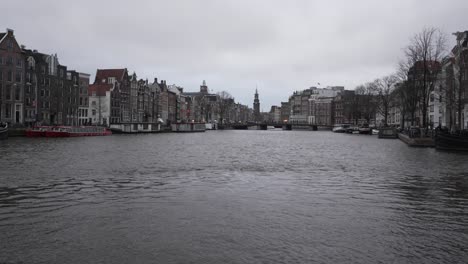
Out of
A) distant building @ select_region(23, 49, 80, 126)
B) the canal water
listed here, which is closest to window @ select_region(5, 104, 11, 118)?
distant building @ select_region(23, 49, 80, 126)

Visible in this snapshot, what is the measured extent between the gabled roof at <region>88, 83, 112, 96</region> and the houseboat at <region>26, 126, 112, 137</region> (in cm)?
3214

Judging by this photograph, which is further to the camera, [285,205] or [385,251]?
[285,205]

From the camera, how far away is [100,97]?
124688 mm

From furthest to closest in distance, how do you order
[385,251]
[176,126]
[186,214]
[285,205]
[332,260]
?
[176,126] → [285,205] → [186,214] → [385,251] → [332,260]

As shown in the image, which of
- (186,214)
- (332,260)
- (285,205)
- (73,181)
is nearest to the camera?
(332,260)

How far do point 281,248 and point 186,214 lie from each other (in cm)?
449

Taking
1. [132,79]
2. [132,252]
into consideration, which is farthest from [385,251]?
[132,79]

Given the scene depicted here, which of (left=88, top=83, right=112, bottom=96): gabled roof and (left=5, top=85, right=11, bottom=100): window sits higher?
(left=88, top=83, right=112, bottom=96): gabled roof

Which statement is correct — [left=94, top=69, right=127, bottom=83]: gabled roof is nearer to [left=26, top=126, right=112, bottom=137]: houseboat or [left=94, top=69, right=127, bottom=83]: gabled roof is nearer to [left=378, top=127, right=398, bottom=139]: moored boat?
[left=26, top=126, right=112, bottom=137]: houseboat

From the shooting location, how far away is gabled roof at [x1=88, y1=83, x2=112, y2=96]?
12512 centimetres

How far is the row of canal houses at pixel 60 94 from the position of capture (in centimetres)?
8425

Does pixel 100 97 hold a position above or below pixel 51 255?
above

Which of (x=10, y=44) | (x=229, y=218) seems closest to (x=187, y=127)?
(x=10, y=44)

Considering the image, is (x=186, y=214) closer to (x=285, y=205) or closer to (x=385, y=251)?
(x=285, y=205)
